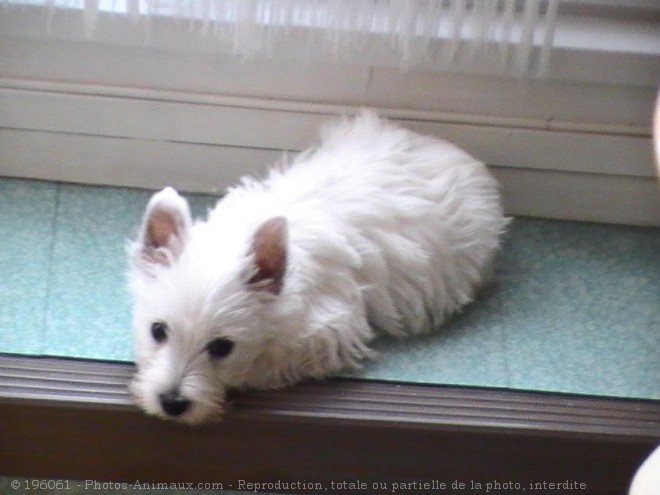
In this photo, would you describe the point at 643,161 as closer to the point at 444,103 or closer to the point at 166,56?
the point at 444,103

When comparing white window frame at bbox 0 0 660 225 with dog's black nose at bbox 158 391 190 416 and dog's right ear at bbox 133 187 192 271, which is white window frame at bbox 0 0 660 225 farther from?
dog's black nose at bbox 158 391 190 416

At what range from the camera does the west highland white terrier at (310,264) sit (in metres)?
1.45

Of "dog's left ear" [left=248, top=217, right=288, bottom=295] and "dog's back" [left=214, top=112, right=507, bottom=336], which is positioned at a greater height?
"dog's back" [left=214, top=112, right=507, bottom=336]

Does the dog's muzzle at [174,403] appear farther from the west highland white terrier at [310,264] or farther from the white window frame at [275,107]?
the white window frame at [275,107]

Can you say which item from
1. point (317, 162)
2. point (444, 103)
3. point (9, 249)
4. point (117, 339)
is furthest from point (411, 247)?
point (9, 249)

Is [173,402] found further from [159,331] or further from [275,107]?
[275,107]

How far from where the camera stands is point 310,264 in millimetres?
1549

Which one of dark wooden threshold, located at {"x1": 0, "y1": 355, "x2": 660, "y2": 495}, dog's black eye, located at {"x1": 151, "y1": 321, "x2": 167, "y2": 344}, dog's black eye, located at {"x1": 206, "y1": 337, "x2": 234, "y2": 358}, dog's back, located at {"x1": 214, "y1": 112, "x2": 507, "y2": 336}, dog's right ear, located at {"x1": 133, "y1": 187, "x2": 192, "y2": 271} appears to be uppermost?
dog's back, located at {"x1": 214, "y1": 112, "x2": 507, "y2": 336}

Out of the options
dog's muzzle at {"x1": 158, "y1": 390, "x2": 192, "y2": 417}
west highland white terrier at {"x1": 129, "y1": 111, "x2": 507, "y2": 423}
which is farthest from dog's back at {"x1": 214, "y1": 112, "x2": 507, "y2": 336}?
dog's muzzle at {"x1": 158, "y1": 390, "x2": 192, "y2": 417}

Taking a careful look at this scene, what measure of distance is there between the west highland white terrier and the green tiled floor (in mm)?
80

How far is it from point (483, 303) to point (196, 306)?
0.57 m

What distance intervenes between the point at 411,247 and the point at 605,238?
0.51 meters

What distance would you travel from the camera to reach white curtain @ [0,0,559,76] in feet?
5.61

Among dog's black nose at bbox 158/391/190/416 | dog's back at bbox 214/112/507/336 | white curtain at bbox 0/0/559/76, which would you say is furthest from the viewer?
white curtain at bbox 0/0/559/76
